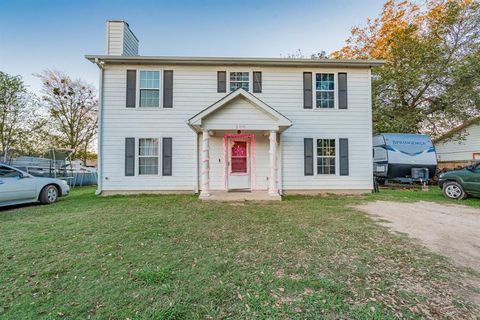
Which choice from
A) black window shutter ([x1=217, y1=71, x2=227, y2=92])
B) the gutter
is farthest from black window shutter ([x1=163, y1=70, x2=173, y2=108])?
black window shutter ([x1=217, y1=71, x2=227, y2=92])

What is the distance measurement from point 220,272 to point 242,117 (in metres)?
5.74

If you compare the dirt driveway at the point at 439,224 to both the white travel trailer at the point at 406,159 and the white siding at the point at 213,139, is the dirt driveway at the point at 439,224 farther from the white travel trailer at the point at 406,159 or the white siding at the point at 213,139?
the white travel trailer at the point at 406,159

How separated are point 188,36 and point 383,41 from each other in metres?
14.5

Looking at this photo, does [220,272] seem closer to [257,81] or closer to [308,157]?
[308,157]

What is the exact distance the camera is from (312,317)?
1986 mm

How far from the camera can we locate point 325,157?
9.27 m

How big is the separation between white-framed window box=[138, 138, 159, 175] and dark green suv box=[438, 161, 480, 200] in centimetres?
1126

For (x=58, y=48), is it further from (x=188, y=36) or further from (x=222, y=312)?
(x=222, y=312)

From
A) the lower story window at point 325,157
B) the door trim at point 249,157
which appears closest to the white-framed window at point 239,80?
the door trim at point 249,157

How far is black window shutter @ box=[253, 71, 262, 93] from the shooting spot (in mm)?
9211

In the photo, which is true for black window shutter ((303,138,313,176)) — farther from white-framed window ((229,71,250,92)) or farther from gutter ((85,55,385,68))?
white-framed window ((229,71,250,92))

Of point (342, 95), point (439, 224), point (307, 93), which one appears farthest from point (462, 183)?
point (307, 93)

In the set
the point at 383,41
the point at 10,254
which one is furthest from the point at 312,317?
the point at 383,41

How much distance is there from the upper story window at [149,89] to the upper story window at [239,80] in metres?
3.07
